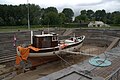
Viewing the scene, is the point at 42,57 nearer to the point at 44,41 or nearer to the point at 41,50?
the point at 41,50

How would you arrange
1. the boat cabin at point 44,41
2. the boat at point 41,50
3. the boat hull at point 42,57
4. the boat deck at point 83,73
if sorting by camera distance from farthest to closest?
the boat cabin at point 44,41, the boat hull at point 42,57, the boat at point 41,50, the boat deck at point 83,73

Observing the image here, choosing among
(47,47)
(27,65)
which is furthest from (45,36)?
(27,65)

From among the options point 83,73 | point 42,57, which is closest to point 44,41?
point 42,57

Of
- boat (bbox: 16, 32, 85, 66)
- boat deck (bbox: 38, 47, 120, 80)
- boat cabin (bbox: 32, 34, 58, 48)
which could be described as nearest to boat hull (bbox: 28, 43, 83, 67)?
boat (bbox: 16, 32, 85, 66)

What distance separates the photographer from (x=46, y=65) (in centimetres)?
1461

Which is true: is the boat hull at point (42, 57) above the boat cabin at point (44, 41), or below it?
below

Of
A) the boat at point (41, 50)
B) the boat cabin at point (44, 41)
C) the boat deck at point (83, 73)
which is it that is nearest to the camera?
the boat deck at point (83, 73)

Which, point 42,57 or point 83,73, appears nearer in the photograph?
point 83,73

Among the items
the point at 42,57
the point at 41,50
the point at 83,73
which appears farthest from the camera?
the point at 42,57

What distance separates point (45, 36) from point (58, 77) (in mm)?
8416

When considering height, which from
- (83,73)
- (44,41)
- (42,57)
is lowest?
(42,57)

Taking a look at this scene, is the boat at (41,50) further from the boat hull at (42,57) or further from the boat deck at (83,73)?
the boat deck at (83,73)

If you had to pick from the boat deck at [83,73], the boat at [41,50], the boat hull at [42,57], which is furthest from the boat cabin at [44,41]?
the boat deck at [83,73]

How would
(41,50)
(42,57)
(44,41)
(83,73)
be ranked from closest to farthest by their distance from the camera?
(83,73)
(41,50)
(42,57)
(44,41)
